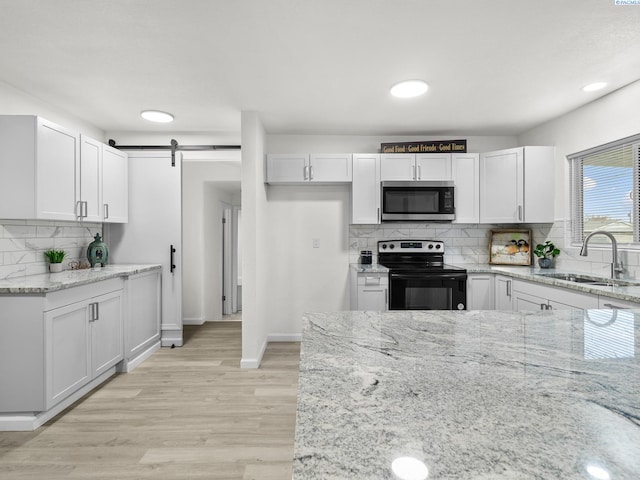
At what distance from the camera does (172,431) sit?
2.24 metres

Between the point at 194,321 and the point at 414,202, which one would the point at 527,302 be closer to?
the point at 414,202

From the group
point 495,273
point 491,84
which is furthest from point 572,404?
point 495,273

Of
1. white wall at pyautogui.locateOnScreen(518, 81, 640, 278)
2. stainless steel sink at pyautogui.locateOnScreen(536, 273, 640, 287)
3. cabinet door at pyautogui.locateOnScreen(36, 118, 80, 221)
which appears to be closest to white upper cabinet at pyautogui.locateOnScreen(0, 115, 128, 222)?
cabinet door at pyautogui.locateOnScreen(36, 118, 80, 221)

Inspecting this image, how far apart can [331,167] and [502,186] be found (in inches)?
70.8

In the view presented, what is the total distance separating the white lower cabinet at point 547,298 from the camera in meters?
2.40

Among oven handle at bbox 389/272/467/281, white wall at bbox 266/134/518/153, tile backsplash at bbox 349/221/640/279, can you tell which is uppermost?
white wall at bbox 266/134/518/153

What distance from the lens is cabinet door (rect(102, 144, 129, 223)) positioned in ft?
11.3

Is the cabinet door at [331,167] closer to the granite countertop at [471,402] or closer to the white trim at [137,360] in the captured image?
the white trim at [137,360]

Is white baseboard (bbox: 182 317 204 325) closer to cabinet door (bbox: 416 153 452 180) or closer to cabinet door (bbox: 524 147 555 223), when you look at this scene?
cabinet door (bbox: 416 153 452 180)

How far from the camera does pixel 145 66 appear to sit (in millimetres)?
2434

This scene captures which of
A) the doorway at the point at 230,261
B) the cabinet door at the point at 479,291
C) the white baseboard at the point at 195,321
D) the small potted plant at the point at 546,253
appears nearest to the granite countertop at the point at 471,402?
the cabinet door at the point at 479,291

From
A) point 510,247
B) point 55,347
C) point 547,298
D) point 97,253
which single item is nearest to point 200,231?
point 97,253

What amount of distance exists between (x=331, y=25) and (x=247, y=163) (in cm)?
156

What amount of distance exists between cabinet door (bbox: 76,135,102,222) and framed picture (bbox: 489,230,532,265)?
4.13 m
